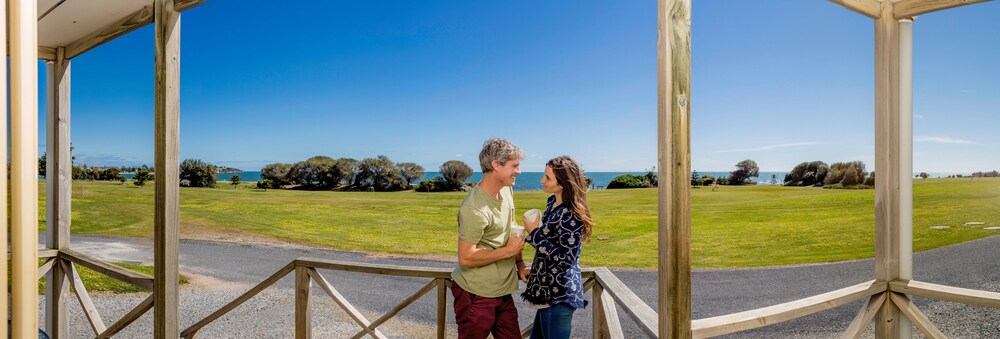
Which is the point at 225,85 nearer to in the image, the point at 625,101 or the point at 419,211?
the point at 419,211

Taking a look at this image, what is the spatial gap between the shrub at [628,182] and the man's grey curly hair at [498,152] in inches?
752

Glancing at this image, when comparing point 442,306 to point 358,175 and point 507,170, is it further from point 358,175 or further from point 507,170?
point 358,175

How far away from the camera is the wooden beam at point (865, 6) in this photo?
2.02 metres

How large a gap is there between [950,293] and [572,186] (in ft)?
5.53

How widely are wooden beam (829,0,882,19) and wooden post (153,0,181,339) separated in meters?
2.58

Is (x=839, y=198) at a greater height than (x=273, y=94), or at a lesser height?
lesser

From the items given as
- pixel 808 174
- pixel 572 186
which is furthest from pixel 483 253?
pixel 808 174

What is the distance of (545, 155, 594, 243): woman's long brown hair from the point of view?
Answer: 1.71 meters

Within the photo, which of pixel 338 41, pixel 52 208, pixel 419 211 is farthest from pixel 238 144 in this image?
pixel 52 208

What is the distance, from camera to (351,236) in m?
18.8

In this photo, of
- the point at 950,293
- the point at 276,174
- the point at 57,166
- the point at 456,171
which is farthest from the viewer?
the point at 276,174

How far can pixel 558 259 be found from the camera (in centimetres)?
175

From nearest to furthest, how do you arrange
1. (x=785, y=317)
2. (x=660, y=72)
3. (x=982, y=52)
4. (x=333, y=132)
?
(x=660, y=72)
(x=785, y=317)
(x=982, y=52)
(x=333, y=132)

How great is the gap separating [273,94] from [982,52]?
21799mm
